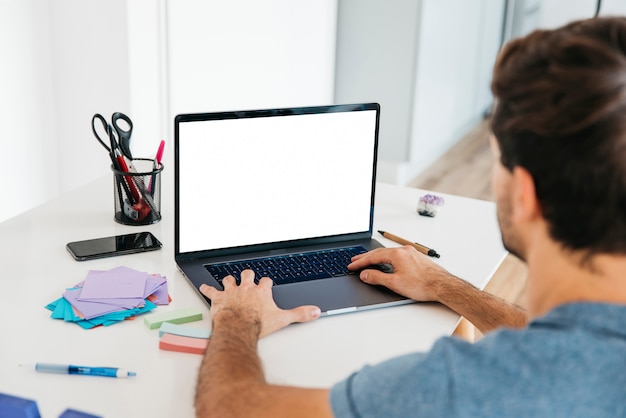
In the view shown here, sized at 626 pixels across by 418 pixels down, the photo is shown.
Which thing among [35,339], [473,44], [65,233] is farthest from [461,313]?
[473,44]

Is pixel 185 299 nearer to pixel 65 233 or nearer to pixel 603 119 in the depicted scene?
pixel 65 233

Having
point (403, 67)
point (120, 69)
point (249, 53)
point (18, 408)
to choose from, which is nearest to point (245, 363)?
point (18, 408)

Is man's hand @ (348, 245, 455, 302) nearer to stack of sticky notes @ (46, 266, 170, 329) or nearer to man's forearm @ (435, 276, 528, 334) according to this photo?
man's forearm @ (435, 276, 528, 334)

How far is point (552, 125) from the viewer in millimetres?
754

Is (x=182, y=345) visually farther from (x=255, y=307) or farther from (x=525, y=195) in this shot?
(x=525, y=195)

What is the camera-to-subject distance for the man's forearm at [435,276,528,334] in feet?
3.96

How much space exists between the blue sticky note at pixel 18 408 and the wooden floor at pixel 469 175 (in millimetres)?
2287

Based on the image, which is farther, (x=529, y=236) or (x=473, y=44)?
(x=473, y=44)

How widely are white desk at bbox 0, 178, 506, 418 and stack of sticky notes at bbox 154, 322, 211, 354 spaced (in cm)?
1

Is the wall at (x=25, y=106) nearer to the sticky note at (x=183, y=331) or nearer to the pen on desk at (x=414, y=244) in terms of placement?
the pen on desk at (x=414, y=244)

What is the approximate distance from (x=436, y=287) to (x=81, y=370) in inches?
22.1

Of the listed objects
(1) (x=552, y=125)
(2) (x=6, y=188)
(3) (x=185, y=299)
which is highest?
(1) (x=552, y=125)

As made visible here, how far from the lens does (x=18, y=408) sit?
35.4 inches

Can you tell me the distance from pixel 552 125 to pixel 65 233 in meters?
1.02
